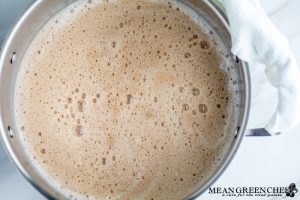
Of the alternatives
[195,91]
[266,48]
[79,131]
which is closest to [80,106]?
[79,131]

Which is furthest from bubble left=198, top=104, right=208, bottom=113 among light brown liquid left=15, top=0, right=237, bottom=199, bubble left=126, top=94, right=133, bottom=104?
bubble left=126, top=94, right=133, bottom=104

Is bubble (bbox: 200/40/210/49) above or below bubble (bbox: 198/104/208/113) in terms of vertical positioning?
above

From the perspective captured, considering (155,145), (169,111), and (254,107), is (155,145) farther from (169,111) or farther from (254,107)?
(254,107)

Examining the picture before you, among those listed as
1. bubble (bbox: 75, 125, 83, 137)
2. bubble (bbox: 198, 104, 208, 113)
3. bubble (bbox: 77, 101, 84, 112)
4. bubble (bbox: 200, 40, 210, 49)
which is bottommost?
bubble (bbox: 75, 125, 83, 137)

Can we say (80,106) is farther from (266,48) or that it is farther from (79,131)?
(266,48)

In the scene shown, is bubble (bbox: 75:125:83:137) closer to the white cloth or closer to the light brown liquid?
the light brown liquid

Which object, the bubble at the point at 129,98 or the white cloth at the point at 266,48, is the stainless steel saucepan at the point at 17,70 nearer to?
the white cloth at the point at 266,48
